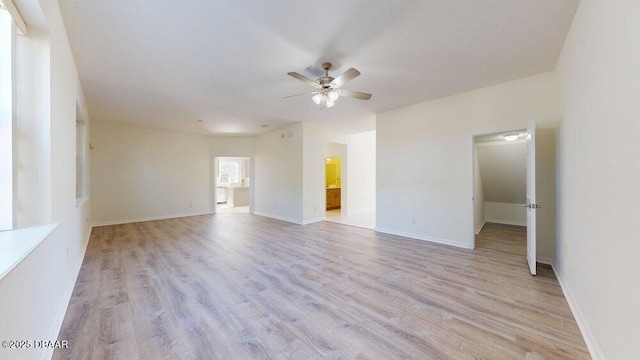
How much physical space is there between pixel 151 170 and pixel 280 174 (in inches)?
149

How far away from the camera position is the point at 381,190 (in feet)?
17.6

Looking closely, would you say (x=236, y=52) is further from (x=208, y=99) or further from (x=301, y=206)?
(x=301, y=206)

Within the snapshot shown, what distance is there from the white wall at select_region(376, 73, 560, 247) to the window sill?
4.99m

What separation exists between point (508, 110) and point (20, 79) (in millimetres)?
5611

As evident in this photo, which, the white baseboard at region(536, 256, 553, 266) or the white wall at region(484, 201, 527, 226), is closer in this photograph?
the white baseboard at region(536, 256, 553, 266)

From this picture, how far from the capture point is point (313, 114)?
5.49 metres

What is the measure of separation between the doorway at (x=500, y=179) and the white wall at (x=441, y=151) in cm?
65

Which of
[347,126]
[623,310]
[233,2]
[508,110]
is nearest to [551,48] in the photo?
[508,110]

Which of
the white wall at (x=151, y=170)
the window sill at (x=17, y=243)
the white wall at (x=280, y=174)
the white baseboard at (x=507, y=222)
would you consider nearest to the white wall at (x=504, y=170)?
the white baseboard at (x=507, y=222)

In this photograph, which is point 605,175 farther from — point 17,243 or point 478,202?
point 478,202

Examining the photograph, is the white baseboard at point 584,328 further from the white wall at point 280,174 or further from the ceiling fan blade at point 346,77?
the white wall at point 280,174

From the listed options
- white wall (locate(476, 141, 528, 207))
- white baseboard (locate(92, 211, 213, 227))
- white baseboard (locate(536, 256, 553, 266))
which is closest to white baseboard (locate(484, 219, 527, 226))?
white wall (locate(476, 141, 528, 207))

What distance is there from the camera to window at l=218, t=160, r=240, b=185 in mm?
11828

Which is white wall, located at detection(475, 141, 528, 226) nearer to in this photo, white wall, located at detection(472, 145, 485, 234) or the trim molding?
white wall, located at detection(472, 145, 485, 234)
